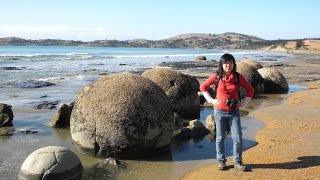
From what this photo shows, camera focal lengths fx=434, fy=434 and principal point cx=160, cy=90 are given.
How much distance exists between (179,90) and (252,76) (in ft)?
23.7

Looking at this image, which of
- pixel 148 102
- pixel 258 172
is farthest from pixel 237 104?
pixel 148 102

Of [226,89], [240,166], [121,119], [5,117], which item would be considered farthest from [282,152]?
[5,117]

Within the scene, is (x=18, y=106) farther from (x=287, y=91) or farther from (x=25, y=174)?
(x=287, y=91)

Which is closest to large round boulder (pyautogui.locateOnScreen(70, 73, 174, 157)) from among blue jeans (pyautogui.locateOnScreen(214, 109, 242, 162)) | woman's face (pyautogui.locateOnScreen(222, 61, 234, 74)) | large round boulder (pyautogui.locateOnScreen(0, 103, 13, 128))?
blue jeans (pyautogui.locateOnScreen(214, 109, 242, 162))

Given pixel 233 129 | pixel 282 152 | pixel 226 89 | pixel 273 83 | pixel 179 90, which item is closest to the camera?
pixel 226 89

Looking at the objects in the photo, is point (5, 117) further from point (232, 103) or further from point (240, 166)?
point (240, 166)

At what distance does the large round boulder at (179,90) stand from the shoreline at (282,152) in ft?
6.58

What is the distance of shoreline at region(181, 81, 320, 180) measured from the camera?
23.9ft

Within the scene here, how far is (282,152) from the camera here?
27.9 ft

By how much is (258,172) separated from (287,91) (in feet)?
46.6

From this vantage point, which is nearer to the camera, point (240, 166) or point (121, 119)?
point (240, 166)

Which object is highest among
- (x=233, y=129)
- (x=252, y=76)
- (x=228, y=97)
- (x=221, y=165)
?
(x=228, y=97)

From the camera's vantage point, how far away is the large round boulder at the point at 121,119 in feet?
28.5

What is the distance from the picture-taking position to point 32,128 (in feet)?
37.8
